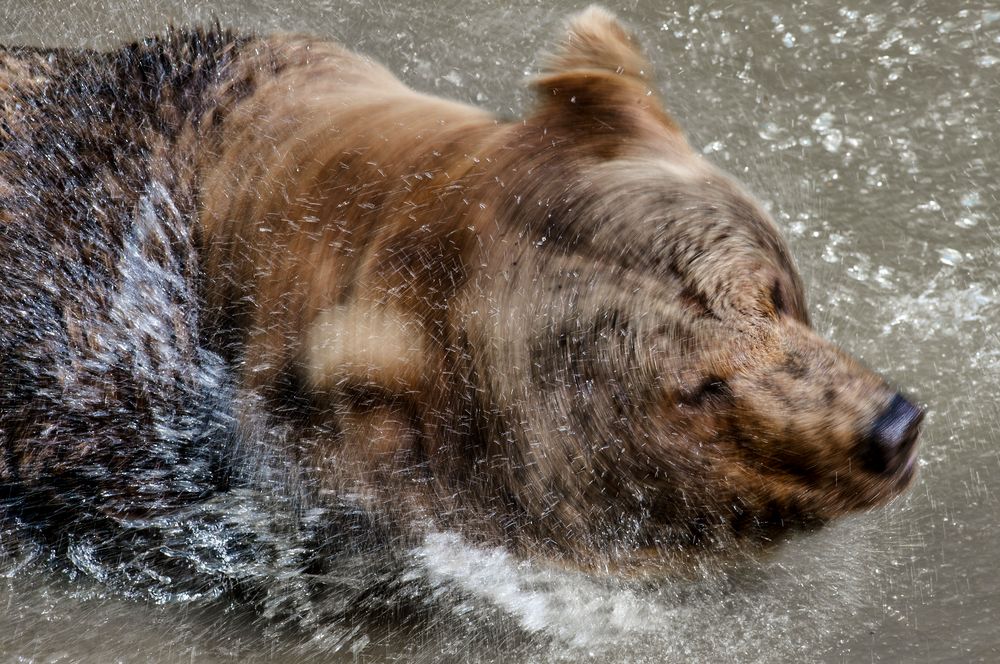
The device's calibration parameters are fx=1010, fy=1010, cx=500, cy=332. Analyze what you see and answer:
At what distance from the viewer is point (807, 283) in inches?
106

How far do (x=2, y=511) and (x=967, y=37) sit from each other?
2.89 metres

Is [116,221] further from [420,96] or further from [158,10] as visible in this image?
[158,10]

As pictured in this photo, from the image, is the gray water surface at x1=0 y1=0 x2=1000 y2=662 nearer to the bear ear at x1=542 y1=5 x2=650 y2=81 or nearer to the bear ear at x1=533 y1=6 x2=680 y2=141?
the bear ear at x1=533 y1=6 x2=680 y2=141

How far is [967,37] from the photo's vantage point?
3.02 m

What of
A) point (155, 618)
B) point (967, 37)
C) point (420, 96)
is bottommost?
point (155, 618)

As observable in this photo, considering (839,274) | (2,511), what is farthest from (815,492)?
(2,511)

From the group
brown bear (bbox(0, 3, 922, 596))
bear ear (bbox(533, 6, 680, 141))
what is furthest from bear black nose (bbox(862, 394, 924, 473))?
bear ear (bbox(533, 6, 680, 141))

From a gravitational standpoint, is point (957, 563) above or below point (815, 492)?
below

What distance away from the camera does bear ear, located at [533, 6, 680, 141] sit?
1.73m

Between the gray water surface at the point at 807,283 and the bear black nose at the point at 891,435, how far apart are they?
49cm

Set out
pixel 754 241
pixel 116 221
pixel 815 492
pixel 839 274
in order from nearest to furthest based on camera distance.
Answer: pixel 815 492, pixel 754 241, pixel 116 221, pixel 839 274

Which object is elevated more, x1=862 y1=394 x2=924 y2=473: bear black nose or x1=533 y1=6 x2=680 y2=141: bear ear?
x1=533 y1=6 x2=680 y2=141: bear ear

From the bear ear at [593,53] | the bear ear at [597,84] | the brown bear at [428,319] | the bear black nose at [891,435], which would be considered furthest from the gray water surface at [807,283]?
the bear ear at [593,53]

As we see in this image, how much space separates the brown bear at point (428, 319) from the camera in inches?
56.7
